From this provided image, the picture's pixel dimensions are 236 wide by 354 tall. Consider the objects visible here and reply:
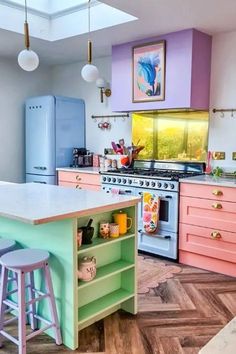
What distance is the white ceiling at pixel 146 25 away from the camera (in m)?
2.89

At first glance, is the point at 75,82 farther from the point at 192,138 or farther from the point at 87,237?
the point at 87,237

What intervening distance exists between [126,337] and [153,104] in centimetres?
243

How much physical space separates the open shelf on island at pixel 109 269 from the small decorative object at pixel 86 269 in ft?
0.09

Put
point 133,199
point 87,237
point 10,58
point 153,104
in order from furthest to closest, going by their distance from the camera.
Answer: point 10,58 < point 153,104 < point 133,199 < point 87,237

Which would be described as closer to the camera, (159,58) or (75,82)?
(159,58)

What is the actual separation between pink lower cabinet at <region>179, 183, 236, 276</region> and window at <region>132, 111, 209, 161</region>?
72 centimetres

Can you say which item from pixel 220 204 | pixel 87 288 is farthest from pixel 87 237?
pixel 220 204

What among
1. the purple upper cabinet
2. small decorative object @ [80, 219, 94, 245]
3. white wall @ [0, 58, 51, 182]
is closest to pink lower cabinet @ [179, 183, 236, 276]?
the purple upper cabinet

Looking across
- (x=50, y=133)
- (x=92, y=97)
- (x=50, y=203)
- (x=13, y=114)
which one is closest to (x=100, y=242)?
(x=50, y=203)

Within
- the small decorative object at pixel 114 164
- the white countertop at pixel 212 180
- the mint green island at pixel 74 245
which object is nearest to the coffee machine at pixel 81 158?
the small decorative object at pixel 114 164

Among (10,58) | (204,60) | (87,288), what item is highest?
(10,58)

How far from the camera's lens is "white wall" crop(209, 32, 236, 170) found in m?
3.66

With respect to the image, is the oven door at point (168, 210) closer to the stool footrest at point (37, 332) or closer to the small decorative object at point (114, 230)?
the small decorative object at point (114, 230)

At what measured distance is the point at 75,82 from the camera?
16.9 ft
